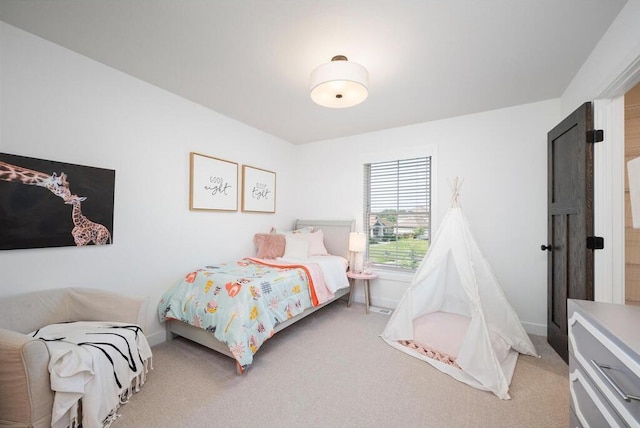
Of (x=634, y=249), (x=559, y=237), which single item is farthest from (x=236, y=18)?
(x=634, y=249)

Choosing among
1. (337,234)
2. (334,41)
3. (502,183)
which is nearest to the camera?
(334,41)

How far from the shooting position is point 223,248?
3.41 metres

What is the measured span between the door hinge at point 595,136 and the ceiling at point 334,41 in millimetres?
649

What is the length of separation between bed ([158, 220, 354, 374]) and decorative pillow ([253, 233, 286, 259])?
265mm

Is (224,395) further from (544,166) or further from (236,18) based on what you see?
(544,166)

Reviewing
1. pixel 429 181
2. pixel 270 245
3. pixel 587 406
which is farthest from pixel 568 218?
pixel 270 245

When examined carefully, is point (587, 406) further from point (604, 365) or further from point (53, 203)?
point (53, 203)

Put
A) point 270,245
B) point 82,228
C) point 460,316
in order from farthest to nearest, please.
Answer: point 270,245, point 460,316, point 82,228

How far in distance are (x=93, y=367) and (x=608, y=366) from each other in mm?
2471

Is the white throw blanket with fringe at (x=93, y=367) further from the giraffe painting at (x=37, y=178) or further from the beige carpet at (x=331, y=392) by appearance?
the giraffe painting at (x=37, y=178)

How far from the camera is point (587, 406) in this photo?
1.05 m

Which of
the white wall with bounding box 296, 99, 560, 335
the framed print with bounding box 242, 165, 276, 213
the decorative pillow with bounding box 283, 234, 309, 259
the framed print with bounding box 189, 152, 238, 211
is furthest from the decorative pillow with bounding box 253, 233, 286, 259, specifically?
the white wall with bounding box 296, 99, 560, 335

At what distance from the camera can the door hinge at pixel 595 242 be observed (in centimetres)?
193

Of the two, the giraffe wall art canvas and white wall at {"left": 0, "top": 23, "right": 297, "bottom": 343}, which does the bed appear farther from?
the giraffe wall art canvas
